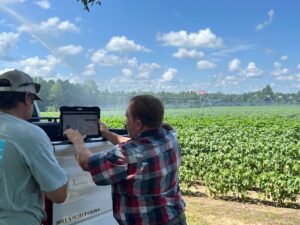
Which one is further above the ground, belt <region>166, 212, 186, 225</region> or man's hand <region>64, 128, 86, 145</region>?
man's hand <region>64, 128, 86, 145</region>

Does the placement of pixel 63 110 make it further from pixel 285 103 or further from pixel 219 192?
pixel 285 103

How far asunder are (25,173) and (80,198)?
534 millimetres

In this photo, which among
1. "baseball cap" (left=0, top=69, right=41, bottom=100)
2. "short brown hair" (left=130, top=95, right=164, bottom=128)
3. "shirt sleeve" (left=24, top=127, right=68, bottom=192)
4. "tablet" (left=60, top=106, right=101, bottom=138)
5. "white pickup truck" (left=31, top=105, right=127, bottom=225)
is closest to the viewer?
"shirt sleeve" (left=24, top=127, right=68, bottom=192)

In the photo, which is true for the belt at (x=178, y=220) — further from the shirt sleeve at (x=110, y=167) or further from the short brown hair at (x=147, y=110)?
the short brown hair at (x=147, y=110)

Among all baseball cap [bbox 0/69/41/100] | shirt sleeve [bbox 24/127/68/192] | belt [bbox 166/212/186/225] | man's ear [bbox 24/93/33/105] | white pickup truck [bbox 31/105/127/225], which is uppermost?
baseball cap [bbox 0/69/41/100]

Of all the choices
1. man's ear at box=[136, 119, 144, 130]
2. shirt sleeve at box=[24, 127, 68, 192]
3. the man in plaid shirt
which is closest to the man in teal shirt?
shirt sleeve at box=[24, 127, 68, 192]

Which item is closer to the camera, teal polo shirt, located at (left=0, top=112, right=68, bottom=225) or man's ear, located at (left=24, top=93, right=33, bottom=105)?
teal polo shirt, located at (left=0, top=112, right=68, bottom=225)

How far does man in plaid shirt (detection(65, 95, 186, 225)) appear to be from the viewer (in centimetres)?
273

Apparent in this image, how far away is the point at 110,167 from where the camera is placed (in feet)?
8.91

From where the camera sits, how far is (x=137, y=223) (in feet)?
9.20

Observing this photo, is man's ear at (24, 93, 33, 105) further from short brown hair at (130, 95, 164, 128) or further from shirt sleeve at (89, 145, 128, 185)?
short brown hair at (130, 95, 164, 128)

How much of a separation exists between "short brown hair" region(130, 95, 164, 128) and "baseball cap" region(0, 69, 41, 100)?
2.03 feet

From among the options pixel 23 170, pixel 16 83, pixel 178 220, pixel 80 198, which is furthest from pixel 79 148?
pixel 178 220

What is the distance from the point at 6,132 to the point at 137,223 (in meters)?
0.98
